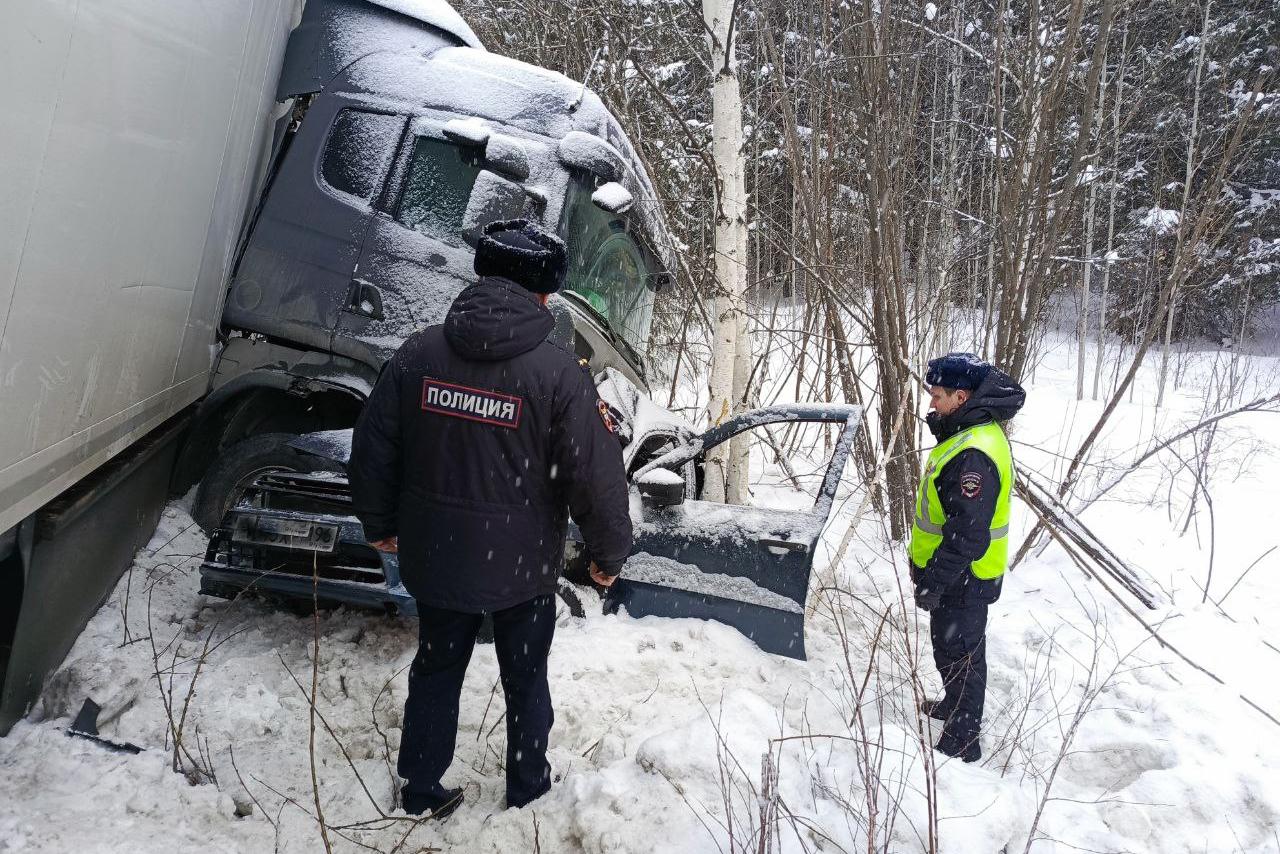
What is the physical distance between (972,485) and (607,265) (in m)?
2.27

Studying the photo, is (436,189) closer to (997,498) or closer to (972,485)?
(972,485)

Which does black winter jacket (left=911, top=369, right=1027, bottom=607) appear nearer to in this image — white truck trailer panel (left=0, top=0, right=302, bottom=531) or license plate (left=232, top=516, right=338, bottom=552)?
license plate (left=232, top=516, right=338, bottom=552)

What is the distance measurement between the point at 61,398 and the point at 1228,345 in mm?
26954

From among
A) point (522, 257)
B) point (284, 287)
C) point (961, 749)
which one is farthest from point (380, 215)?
point (961, 749)

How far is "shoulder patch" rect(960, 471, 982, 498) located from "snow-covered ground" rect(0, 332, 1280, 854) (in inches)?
19.9

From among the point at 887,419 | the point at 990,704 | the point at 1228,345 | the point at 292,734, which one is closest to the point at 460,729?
the point at 292,734

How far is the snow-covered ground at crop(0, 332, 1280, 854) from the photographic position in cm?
209

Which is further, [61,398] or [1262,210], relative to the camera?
[1262,210]

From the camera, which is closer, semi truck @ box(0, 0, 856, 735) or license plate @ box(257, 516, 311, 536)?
semi truck @ box(0, 0, 856, 735)

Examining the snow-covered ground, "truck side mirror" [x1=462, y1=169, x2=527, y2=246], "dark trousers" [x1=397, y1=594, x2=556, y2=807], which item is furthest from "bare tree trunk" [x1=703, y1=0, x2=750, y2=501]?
"dark trousers" [x1=397, y1=594, x2=556, y2=807]

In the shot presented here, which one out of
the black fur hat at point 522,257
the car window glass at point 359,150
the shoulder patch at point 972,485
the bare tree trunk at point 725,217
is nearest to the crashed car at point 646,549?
the shoulder patch at point 972,485

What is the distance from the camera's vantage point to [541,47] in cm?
899

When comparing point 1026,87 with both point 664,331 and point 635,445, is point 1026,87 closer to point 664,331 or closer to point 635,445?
point 635,445

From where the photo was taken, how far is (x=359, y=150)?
151 inches
